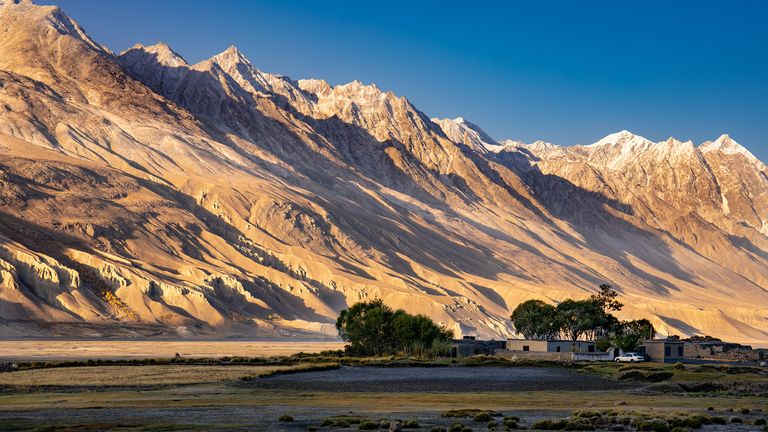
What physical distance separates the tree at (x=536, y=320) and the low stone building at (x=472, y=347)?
32.9 feet

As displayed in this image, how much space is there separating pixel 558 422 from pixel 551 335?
95.9m

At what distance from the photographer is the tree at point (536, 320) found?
13312cm

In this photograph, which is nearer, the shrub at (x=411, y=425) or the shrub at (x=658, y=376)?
the shrub at (x=411, y=425)

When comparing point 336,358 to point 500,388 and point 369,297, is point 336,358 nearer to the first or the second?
point 500,388

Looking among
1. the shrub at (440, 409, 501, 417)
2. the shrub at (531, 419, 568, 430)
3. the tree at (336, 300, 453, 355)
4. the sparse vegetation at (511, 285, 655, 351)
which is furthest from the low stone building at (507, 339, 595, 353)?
the shrub at (531, 419, 568, 430)

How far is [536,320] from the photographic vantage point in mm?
134500

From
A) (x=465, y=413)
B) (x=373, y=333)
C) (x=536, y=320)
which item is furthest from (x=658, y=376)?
(x=536, y=320)

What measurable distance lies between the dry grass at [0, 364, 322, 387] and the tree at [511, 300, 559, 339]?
51.0m

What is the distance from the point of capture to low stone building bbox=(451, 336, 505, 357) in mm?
119069

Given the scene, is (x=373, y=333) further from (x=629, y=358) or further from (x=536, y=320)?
(x=629, y=358)

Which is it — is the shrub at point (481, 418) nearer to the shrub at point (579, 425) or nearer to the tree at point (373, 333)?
the shrub at point (579, 425)

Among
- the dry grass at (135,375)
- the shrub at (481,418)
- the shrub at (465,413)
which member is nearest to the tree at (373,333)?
the dry grass at (135,375)

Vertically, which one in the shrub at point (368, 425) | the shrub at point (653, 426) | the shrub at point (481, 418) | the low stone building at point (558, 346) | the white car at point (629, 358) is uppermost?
the low stone building at point (558, 346)

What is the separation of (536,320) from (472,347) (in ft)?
51.3
